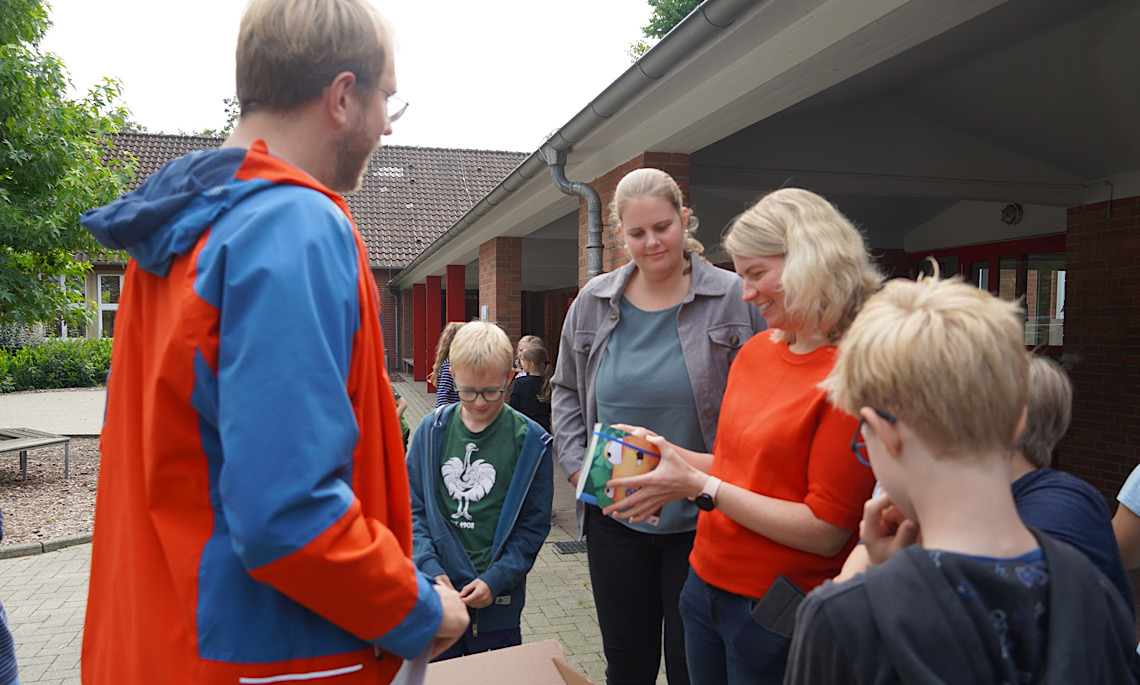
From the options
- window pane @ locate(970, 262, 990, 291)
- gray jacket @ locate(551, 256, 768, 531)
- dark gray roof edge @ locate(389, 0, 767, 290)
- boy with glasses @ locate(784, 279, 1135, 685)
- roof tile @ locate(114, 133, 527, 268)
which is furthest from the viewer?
roof tile @ locate(114, 133, 527, 268)

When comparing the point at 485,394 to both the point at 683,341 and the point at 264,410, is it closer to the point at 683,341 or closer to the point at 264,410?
the point at 683,341

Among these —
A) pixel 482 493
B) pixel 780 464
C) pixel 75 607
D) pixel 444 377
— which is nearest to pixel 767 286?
pixel 780 464

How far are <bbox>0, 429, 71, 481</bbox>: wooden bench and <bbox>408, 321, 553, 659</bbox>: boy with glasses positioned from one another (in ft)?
24.5

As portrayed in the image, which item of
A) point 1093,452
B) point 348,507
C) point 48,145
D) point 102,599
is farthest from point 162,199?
point 48,145

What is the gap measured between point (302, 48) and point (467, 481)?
5.65ft

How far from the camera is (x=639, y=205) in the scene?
241 centimetres

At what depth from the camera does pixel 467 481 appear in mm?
2602

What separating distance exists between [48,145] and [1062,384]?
9.79m

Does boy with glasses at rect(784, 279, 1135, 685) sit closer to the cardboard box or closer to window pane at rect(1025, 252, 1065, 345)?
the cardboard box

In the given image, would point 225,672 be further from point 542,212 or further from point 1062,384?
point 542,212

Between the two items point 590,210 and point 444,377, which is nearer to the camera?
point 444,377

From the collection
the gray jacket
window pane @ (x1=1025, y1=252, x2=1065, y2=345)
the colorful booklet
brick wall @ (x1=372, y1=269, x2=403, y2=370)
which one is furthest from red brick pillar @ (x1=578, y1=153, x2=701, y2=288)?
brick wall @ (x1=372, y1=269, x2=403, y2=370)

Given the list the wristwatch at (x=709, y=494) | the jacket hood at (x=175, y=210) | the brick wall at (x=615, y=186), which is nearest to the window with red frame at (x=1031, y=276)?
the brick wall at (x=615, y=186)

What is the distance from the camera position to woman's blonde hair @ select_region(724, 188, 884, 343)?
1719mm
